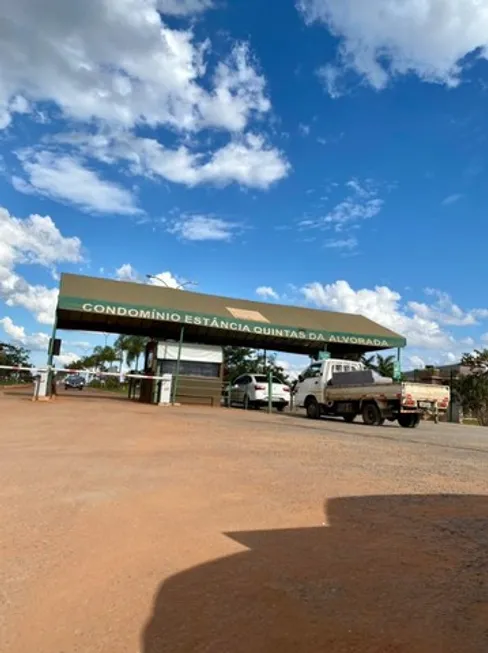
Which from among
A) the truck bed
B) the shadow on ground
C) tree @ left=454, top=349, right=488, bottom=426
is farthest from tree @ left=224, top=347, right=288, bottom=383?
the shadow on ground

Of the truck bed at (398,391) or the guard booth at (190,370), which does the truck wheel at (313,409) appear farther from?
the guard booth at (190,370)

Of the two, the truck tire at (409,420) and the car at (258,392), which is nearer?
the truck tire at (409,420)

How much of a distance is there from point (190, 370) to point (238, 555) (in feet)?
72.5

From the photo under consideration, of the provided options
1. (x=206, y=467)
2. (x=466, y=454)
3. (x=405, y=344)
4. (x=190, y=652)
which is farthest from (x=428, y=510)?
(x=405, y=344)

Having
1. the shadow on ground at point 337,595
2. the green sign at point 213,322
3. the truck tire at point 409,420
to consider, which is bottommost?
the shadow on ground at point 337,595

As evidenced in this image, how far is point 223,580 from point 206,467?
4021mm

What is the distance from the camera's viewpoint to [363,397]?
19.6 meters

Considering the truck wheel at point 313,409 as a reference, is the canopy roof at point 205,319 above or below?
above

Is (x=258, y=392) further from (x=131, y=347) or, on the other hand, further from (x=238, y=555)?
(x=131, y=347)

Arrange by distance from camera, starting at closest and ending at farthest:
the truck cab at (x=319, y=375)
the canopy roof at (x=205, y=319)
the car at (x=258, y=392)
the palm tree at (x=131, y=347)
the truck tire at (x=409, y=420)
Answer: the truck tire at (x=409, y=420) < the truck cab at (x=319, y=375) < the canopy roof at (x=205, y=319) < the car at (x=258, y=392) < the palm tree at (x=131, y=347)

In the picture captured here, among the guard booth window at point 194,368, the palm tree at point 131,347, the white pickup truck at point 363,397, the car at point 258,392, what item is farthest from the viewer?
the palm tree at point 131,347

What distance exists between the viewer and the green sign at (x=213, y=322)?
22.4m

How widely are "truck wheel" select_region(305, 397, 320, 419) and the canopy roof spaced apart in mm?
4171

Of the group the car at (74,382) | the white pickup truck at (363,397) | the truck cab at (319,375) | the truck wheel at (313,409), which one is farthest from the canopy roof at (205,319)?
the car at (74,382)
